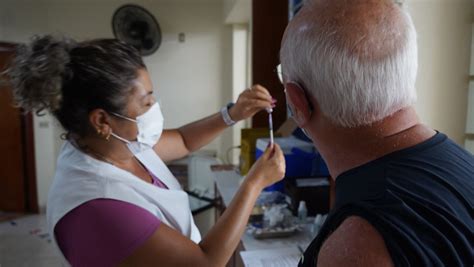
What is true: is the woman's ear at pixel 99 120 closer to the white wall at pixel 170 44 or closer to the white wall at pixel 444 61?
the white wall at pixel 444 61

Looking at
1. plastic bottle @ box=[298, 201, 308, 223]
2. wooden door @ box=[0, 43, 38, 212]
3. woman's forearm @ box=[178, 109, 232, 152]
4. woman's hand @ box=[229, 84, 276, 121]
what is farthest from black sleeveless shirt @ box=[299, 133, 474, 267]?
wooden door @ box=[0, 43, 38, 212]

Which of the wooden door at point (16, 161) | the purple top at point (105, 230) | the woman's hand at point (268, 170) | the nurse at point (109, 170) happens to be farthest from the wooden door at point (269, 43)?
the wooden door at point (16, 161)

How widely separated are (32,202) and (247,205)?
4.17 meters

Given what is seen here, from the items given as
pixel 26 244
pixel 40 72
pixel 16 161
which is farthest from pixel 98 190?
pixel 16 161

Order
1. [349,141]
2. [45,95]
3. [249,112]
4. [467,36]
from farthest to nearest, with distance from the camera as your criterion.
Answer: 1. [249,112]
2. [467,36]
3. [45,95]
4. [349,141]

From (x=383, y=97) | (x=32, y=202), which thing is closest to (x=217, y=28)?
(x=32, y=202)

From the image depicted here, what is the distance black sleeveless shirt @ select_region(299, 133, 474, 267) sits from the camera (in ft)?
1.52

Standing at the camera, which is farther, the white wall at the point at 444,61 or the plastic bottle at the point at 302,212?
the plastic bottle at the point at 302,212

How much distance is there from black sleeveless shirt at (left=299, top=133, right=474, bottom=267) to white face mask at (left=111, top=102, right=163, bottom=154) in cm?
64

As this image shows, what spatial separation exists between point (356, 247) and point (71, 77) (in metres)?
0.76

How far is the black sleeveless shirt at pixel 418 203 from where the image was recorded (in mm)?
464

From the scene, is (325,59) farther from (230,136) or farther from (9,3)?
(9,3)

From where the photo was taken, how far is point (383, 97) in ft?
1.81

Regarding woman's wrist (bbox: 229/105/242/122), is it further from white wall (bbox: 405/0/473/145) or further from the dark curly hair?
white wall (bbox: 405/0/473/145)
